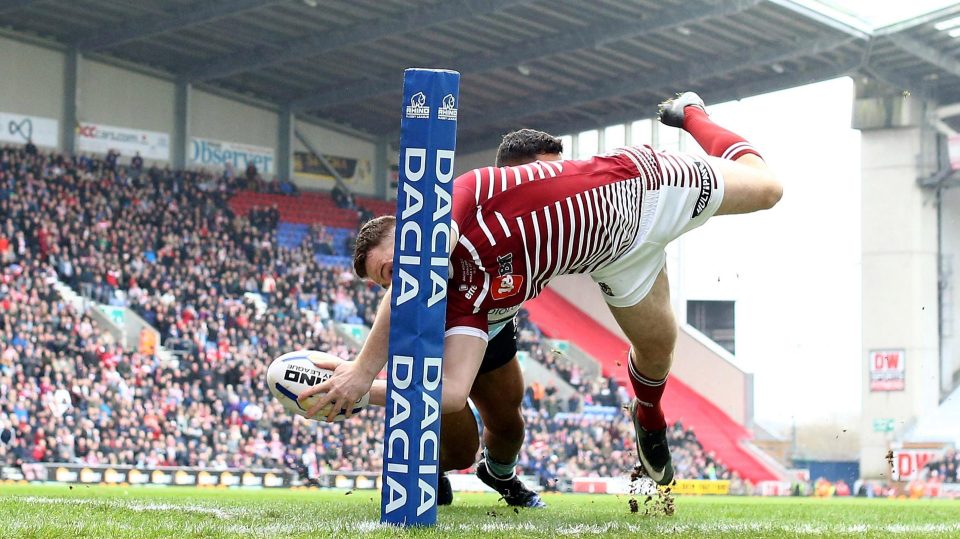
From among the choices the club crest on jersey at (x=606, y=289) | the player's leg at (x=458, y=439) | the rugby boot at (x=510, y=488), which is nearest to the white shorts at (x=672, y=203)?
the club crest on jersey at (x=606, y=289)

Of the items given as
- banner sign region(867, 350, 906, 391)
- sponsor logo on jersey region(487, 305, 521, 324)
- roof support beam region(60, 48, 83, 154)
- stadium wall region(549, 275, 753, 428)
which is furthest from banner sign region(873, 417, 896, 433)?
sponsor logo on jersey region(487, 305, 521, 324)

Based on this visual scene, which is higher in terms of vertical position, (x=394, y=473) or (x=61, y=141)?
(x=61, y=141)

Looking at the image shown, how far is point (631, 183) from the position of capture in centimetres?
564

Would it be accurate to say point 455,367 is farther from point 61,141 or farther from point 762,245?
point 762,245

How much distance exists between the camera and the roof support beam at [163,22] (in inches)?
1036

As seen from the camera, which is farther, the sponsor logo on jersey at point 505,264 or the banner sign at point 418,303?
the sponsor logo on jersey at point 505,264

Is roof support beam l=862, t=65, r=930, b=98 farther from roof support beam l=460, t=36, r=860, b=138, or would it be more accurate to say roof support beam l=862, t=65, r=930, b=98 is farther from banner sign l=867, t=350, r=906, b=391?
banner sign l=867, t=350, r=906, b=391

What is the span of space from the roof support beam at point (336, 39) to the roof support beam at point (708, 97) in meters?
7.07

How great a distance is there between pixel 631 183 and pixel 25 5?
82.0 feet

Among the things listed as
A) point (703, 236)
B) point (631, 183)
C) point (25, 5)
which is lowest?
point (631, 183)

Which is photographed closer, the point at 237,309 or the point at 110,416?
the point at 110,416

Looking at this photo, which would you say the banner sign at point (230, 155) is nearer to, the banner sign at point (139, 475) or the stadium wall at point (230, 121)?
the stadium wall at point (230, 121)

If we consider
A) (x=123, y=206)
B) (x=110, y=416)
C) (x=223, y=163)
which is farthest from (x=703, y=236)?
(x=110, y=416)

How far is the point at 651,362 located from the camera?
7020 millimetres
